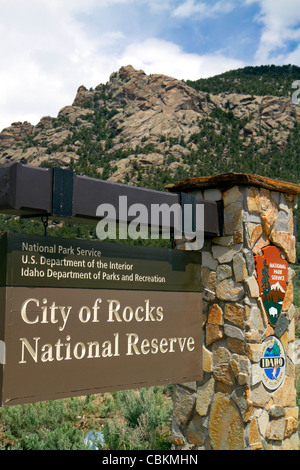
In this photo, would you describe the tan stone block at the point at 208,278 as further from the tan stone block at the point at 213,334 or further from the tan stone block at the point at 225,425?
the tan stone block at the point at 225,425

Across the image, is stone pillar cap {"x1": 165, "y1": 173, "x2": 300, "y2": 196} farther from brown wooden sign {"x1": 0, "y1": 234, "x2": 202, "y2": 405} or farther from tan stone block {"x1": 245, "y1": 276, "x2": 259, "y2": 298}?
tan stone block {"x1": 245, "y1": 276, "x2": 259, "y2": 298}

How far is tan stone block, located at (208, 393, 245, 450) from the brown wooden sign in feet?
1.20

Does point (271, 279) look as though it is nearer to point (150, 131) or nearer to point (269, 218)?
point (269, 218)

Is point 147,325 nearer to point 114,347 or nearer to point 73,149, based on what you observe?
point 114,347

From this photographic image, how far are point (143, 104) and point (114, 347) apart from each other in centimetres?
9242

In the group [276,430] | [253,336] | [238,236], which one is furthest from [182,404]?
[238,236]

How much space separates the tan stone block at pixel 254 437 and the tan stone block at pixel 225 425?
8 cm

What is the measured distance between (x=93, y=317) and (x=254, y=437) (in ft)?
6.37

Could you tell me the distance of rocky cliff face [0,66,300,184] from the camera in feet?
228

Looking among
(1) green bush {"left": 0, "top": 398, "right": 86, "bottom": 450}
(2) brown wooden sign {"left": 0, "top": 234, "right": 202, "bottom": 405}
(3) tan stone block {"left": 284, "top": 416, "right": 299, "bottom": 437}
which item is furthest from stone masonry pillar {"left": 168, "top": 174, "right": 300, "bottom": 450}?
(1) green bush {"left": 0, "top": 398, "right": 86, "bottom": 450}

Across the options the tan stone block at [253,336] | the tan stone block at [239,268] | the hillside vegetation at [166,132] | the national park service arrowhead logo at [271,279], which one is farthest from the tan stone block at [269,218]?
the hillside vegetation at [166,132]

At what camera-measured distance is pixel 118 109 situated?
94.5m

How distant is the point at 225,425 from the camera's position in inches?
204

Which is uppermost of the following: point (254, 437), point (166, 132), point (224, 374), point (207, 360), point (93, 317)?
point (166, 132)
